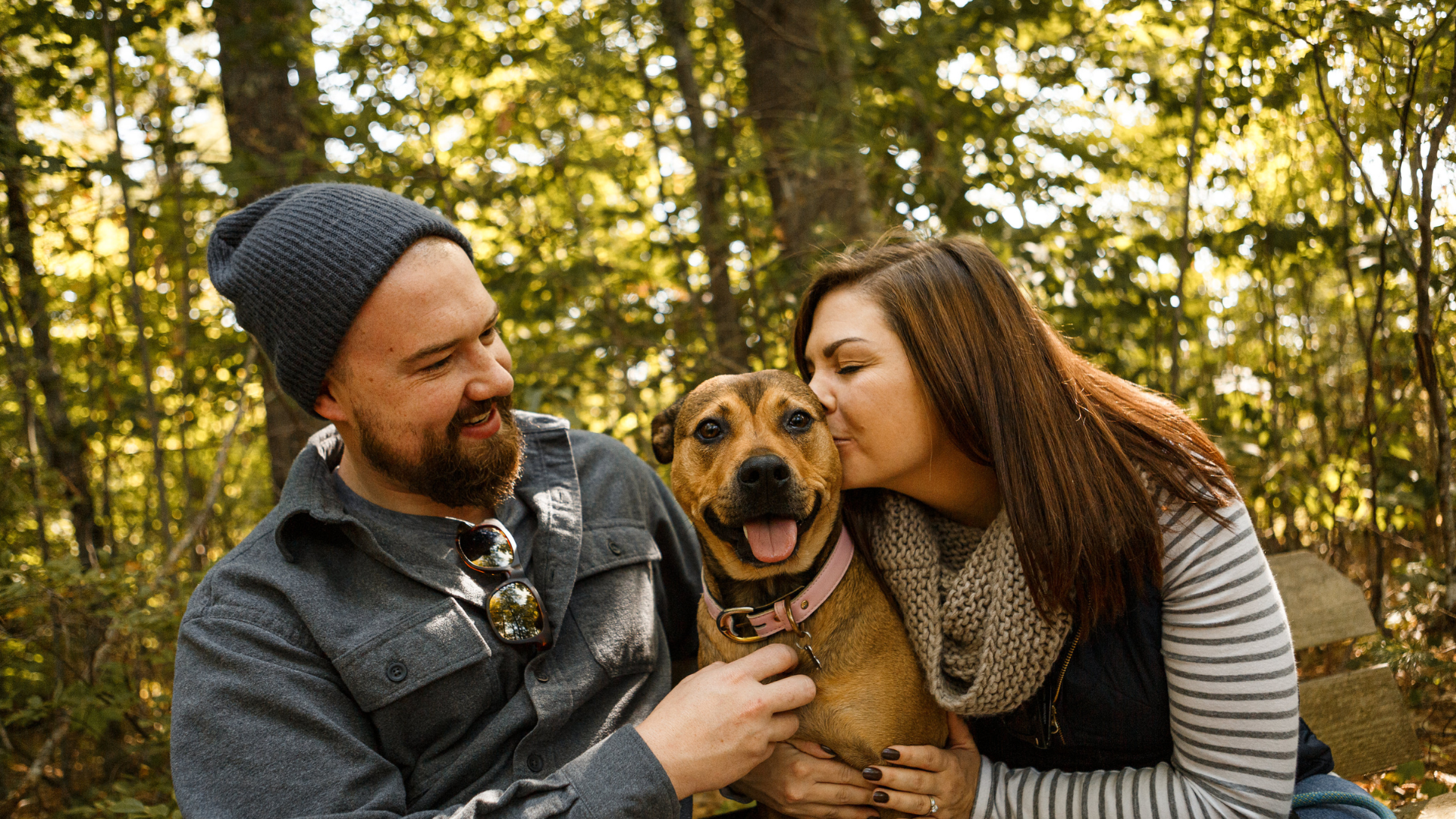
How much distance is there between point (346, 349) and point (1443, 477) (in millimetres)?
3626

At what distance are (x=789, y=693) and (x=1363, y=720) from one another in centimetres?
204

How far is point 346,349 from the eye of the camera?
221cm

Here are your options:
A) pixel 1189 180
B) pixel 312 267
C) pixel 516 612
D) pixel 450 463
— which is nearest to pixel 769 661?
pixel 516 612

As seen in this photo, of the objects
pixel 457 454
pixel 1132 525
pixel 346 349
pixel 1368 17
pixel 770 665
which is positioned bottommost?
pixel 770 665

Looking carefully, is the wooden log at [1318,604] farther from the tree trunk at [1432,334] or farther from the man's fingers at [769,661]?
the man's fingers at [769,661]

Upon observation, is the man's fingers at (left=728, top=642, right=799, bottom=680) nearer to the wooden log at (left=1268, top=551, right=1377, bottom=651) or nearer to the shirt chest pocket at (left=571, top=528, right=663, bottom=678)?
the shirt chest pocket at (left=571, top=528, right=663, bottom=678)

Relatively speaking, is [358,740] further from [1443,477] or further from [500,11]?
[500,11]

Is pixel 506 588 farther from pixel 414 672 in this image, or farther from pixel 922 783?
pixel 922 783

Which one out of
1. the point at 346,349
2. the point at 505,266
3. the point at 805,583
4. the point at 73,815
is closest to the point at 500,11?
the point at 505,266

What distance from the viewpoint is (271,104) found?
4086 millimetres

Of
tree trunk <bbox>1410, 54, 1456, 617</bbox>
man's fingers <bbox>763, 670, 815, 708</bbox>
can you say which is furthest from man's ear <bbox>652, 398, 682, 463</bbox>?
tree trunk <bbox>1410, 54, 1456, 617</bbox>

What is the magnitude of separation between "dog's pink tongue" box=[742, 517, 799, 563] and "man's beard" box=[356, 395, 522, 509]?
68cm

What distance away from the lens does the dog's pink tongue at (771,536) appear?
2.18 m

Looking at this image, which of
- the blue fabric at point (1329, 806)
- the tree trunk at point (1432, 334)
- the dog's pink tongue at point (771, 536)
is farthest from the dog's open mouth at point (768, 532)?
the tree trunk at point (1432, 334)
